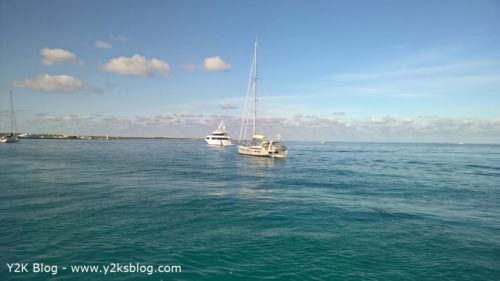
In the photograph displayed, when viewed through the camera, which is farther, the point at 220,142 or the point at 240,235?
the point at 220,142

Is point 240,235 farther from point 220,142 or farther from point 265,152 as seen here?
point 220,142

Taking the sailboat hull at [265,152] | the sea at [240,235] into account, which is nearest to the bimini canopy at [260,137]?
the sailboat hull at [265,152]

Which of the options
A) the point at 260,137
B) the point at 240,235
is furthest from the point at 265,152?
the point at 240,235

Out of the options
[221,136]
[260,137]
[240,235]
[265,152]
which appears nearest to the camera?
[240,235]

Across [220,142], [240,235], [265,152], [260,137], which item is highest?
[260,137]

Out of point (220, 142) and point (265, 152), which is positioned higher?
point (220, 142)

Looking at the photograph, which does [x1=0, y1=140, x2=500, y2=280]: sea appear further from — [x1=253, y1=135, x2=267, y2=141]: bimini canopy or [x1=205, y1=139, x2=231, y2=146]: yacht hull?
[x1=205, y1=139, x2=231, y2=146]: yacht hull

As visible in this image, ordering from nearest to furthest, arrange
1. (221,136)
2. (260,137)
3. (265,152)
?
(265,152) → (260,137) → (221,136)

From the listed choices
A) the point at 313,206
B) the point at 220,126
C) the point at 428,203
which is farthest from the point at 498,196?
the point at 220,126

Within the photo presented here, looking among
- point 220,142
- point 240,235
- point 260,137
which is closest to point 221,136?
point 220,142

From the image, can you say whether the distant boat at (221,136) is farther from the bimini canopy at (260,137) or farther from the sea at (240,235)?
the sea at (240,235)

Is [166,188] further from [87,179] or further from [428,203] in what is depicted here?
[428,203]

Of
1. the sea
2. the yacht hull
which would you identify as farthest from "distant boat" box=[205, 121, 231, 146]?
the sea

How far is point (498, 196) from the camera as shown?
107 ft
